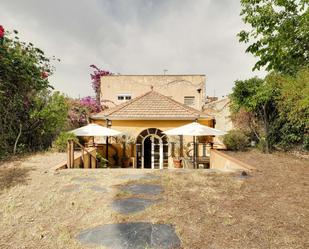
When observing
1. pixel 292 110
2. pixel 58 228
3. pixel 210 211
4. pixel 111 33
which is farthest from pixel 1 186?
pixel 292 110

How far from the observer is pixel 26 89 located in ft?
40.5

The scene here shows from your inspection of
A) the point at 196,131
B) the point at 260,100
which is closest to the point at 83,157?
the point at 196,131

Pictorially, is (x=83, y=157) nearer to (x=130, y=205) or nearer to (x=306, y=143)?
(x=130, y=205)

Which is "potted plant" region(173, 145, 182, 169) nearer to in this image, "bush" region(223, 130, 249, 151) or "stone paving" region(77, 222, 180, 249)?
"bush" region(223, 130, 249, 151)

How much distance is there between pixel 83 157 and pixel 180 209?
7604 millimetres

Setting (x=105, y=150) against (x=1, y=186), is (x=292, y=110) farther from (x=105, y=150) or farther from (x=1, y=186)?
(x=1, y=186)

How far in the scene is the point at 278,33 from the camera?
7.74 m

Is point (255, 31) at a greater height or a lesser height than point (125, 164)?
greater

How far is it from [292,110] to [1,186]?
592 inches

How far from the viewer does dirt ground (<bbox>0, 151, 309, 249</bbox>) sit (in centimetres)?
360

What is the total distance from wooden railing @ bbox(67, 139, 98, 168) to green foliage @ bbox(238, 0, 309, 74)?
25.2 ft

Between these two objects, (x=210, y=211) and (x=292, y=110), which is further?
(x=292, y=110)

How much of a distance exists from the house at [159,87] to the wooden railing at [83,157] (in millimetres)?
16820

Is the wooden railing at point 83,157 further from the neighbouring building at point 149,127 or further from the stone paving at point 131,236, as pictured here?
the stone paving at point 131,236
